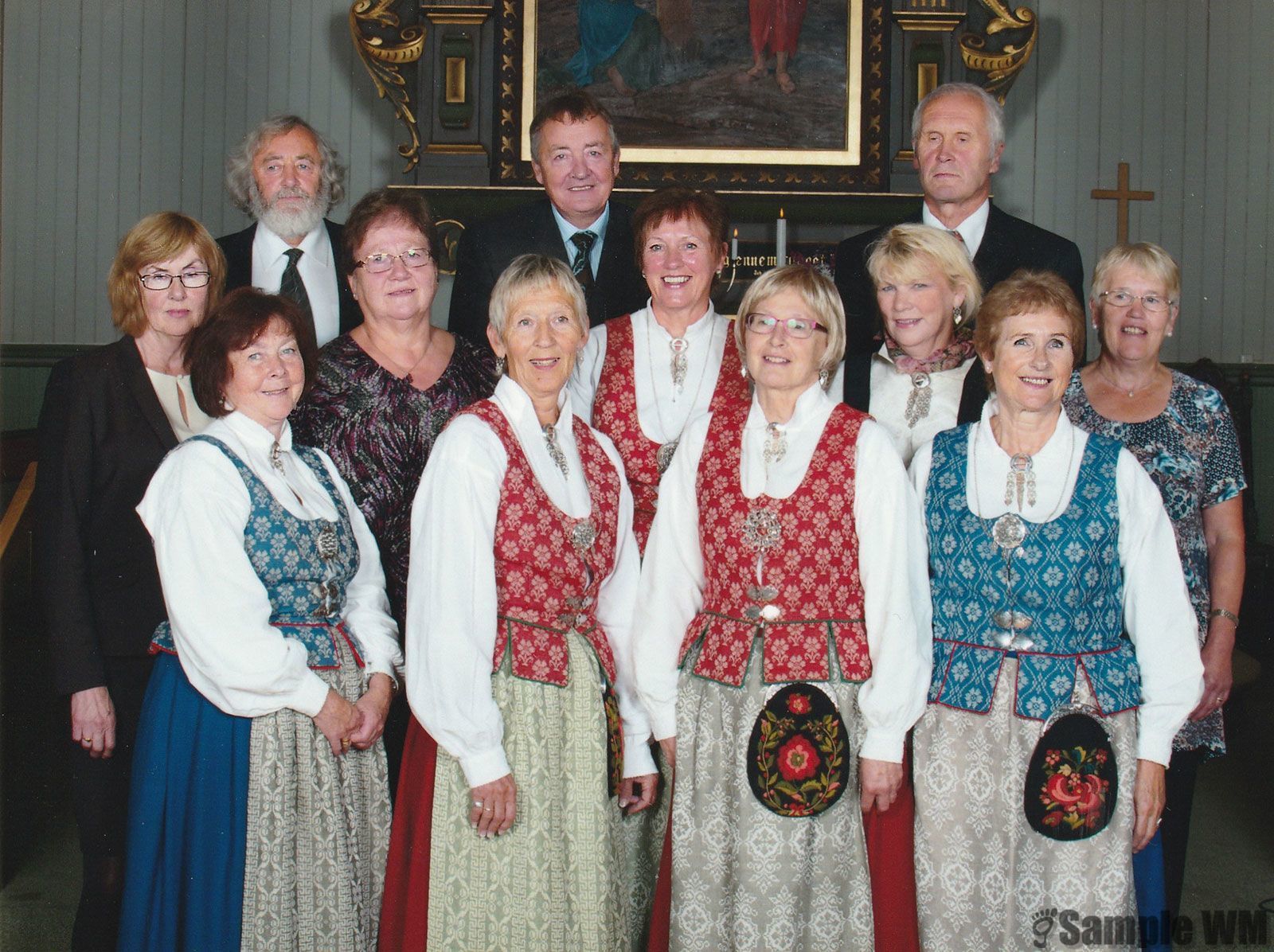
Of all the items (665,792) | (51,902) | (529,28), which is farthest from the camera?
(529,28)

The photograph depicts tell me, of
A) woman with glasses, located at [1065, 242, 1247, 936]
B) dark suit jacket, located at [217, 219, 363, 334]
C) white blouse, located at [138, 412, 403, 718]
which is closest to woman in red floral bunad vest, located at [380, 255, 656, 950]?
white blouse, located at [138, 412, 403, 718]

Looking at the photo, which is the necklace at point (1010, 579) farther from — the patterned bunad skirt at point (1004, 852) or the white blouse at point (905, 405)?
the white blouse at point (905, 405)

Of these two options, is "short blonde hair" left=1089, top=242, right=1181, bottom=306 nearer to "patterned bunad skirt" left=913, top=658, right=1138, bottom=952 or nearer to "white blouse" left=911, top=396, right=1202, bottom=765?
"white blouse" left=911, top=396, right=1202, bottom=765

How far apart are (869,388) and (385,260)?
109cm

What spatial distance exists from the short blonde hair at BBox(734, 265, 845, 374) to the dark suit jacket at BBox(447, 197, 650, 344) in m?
0.87

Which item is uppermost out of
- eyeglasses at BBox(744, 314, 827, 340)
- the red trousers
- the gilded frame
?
the red trousers

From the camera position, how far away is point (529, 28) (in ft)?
20.7

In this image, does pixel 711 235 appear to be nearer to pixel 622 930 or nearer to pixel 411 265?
pixel 411 265

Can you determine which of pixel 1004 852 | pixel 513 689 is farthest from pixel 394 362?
pixel 1004 852

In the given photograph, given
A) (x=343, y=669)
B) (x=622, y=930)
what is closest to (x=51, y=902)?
(x=343, y=669)

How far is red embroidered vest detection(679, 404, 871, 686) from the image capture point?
7.93 feet

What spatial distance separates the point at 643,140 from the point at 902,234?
12.5 ft

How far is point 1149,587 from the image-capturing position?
96.1 inches

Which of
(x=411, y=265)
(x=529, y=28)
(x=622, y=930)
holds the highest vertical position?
(x=529, y=28)
